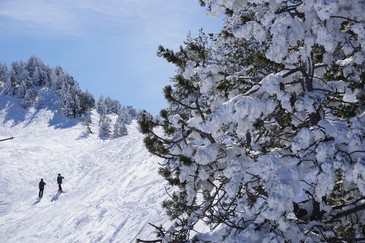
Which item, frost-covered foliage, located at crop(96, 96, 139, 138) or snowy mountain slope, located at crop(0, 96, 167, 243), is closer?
snowy mountain slope, located at crop(0, 96, 167, 243)

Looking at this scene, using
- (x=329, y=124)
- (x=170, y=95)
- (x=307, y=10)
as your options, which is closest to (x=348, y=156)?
(x=329, y=124)

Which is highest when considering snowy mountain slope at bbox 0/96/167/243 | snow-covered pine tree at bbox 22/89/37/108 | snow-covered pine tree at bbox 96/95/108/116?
snow-covered pine tree at bbox 96/95/108/116

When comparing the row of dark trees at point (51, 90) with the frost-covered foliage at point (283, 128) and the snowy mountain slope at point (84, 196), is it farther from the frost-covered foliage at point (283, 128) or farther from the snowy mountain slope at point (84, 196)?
the frost-covered foliage at point (283, 128)

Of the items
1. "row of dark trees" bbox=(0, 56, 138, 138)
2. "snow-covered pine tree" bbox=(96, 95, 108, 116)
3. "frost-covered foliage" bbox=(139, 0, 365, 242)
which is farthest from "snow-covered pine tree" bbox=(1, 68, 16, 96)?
"frost-covered foliage" bbox=(139, 0, 365, 242)

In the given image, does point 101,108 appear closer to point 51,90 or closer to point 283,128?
point 51,90

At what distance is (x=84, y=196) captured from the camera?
2020 centimetres

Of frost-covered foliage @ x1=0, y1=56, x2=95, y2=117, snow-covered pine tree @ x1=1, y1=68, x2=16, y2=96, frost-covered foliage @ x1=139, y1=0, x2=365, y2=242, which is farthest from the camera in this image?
snow-covered pine tree @ x1=1, y1=68, x2=16, y2=96

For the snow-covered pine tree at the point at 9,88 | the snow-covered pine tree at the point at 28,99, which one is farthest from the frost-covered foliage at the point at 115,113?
the snow-covered pine tree at the point at 9,88

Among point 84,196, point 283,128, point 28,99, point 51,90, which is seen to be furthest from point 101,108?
point 283,128

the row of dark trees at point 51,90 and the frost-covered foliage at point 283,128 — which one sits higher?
the row of dark trees at point 51,90

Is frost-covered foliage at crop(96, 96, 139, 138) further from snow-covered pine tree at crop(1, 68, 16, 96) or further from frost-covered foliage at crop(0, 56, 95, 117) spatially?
snow-covered pine tree at crop(1, 68, 16, 96)

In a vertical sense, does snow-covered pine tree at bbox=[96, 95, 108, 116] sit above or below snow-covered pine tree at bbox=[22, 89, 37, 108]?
above

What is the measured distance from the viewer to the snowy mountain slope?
14.0 m

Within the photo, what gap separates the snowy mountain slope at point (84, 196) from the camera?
1399cm
